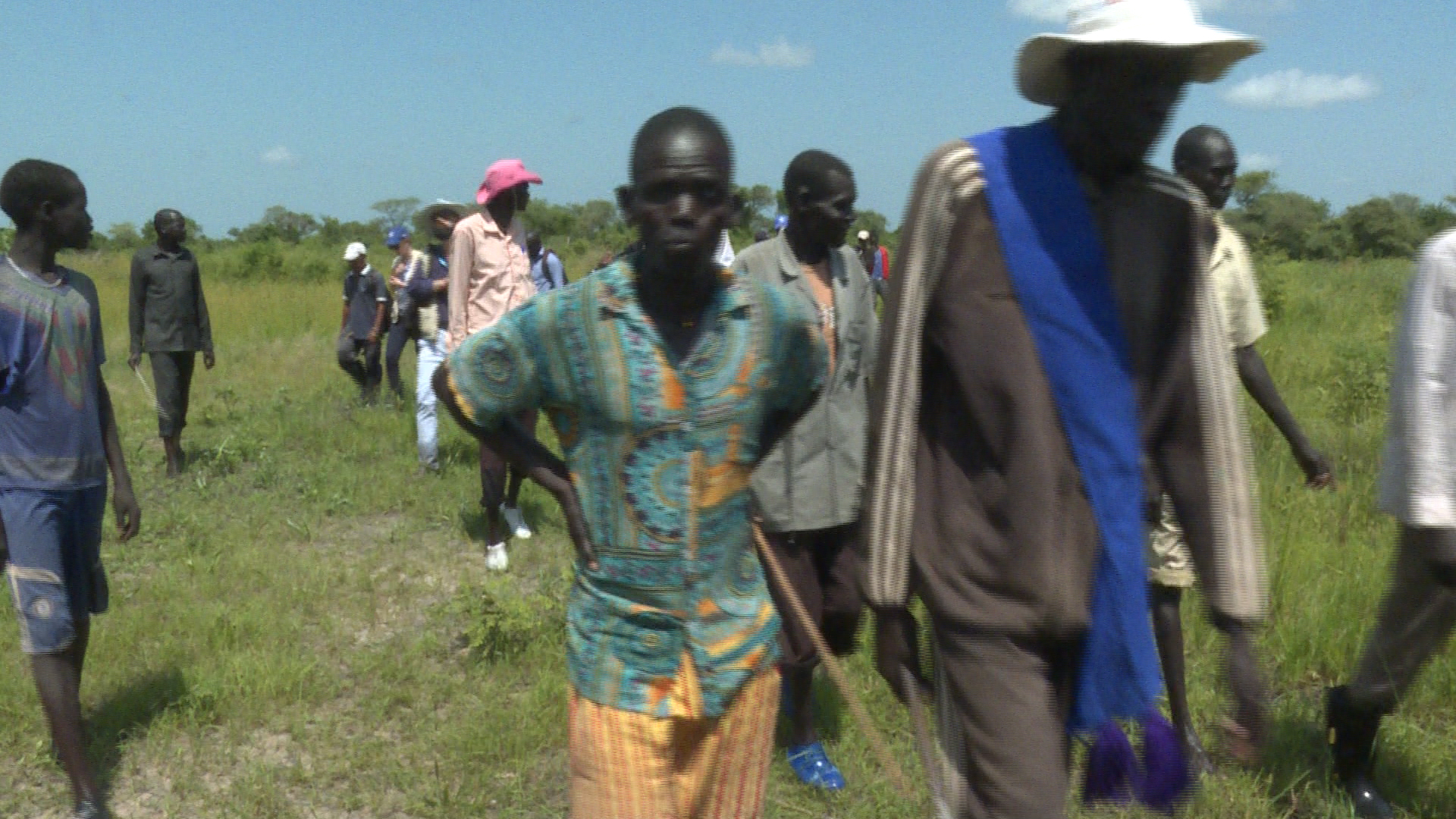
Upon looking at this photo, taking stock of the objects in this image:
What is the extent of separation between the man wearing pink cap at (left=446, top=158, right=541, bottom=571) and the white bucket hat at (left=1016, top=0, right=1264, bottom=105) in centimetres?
435

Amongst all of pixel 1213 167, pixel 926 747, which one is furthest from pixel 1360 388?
A: pixel 926 747

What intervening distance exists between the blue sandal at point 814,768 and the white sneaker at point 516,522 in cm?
303

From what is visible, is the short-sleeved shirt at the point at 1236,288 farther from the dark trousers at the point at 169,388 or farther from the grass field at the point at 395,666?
the dark trousers at the point at 169,388

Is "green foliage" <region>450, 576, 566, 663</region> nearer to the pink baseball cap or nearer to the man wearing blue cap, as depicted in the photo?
the pink baseball cap

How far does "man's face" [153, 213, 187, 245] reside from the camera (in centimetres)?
852

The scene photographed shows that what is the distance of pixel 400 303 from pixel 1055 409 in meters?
8.59

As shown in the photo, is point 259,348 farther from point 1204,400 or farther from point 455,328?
point 1204,400

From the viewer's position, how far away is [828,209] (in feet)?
12.9

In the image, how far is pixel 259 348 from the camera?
57.1ft

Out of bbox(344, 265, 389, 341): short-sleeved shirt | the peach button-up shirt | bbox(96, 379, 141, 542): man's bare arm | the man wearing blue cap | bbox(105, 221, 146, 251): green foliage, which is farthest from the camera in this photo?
bbox(105, 221, 146, 251): green foliage

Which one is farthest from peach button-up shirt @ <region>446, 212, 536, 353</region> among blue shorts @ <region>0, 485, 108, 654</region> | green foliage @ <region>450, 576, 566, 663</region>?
blue shorts @ <region>0, 485, 108, 654</region>

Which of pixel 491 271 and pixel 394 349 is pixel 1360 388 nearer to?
pixel 491 271

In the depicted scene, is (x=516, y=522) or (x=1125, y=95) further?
(x=516, y=522)

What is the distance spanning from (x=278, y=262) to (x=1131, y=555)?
31082 millimetres
